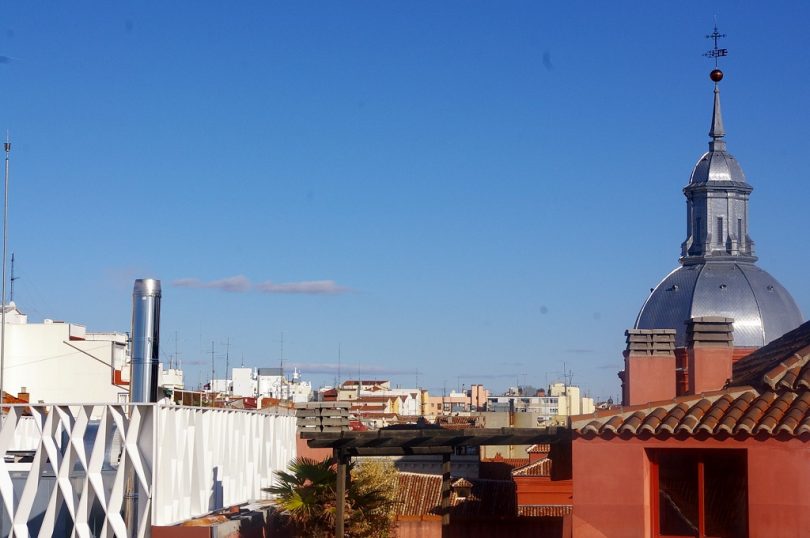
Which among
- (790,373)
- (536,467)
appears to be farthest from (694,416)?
(536,467)

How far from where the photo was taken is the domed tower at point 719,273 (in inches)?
2653

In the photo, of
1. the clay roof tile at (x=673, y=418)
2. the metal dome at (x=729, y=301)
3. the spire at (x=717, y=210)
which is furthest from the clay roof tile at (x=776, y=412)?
the spire at (x=717, y=210)

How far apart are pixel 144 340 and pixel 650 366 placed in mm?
10856

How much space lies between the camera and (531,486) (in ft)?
128

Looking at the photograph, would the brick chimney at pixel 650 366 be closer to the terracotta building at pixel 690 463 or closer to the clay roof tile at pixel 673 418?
the clay roof tile at pixel 673 418

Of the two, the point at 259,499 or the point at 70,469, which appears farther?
the point at 259,499

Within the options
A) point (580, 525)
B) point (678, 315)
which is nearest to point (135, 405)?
point (580, 525)

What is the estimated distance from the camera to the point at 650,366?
72.1 ft

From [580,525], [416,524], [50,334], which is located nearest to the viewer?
[580,525]

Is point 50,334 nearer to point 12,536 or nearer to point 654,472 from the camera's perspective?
point 12,536

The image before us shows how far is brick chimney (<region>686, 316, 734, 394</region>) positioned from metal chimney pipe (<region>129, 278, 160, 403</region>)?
11.2 metres

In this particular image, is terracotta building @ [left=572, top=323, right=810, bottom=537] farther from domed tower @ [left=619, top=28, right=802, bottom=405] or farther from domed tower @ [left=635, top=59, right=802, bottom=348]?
domed tower @ [left=635, top=59, right=802, bottom=348]

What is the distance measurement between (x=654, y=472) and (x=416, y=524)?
869 inches

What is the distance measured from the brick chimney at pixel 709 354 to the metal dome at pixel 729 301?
44305mm
